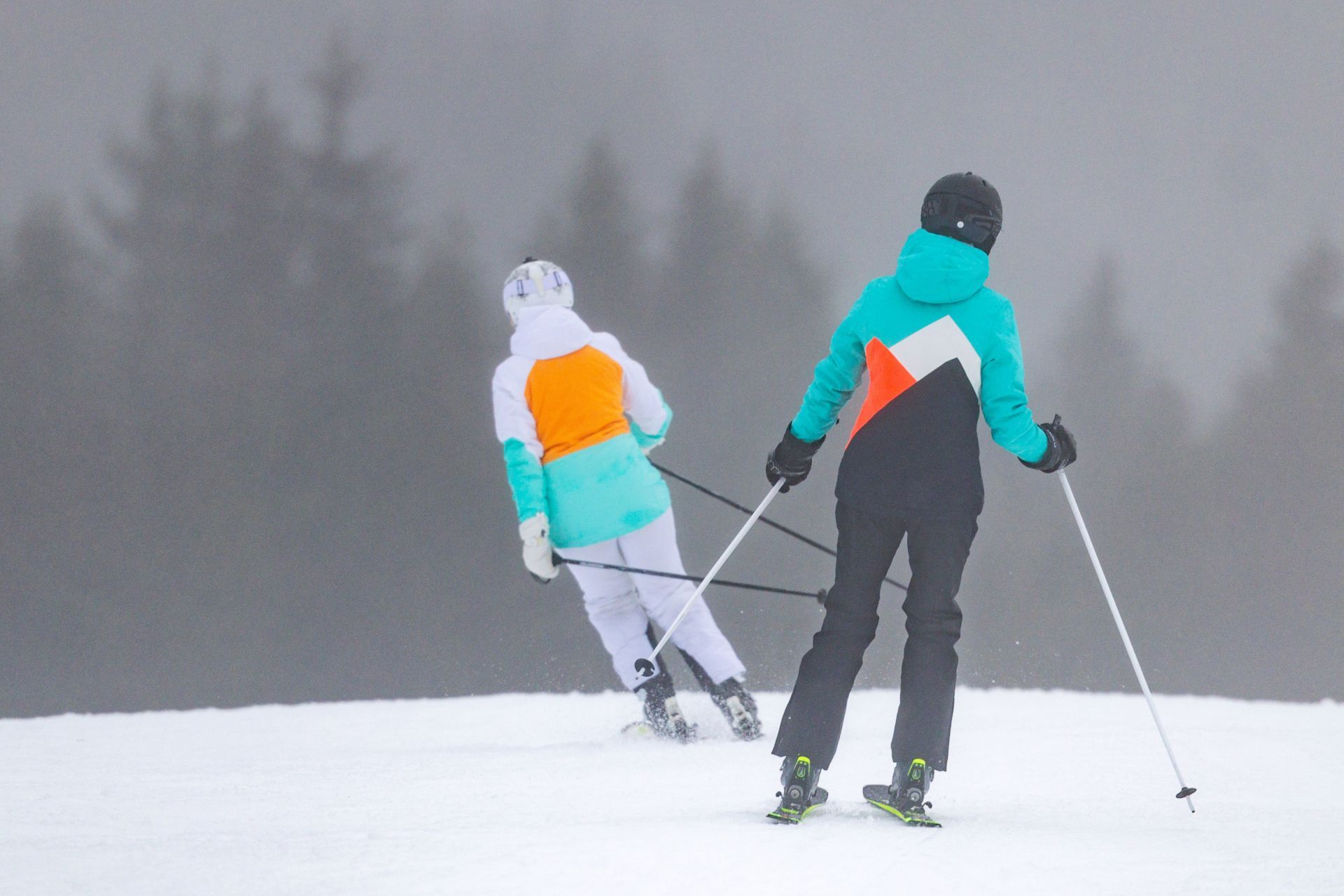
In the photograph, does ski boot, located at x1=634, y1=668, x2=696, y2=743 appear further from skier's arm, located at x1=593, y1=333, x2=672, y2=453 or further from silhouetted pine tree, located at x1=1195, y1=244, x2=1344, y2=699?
silhouetted pine tree, located at x1=1195, y1=244, x2=1344, y2=699

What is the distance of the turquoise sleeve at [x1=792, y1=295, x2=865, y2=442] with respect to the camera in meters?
2.41

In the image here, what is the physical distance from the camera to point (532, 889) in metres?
1.67

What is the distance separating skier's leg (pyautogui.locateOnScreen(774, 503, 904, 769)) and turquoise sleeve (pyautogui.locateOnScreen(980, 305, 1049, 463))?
0.88ft

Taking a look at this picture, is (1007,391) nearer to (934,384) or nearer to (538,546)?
(934,384)

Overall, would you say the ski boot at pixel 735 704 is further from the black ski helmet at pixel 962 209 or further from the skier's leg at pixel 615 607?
the black ski helmet at pixel 962 209

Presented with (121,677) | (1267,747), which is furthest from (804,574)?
(1267,747)

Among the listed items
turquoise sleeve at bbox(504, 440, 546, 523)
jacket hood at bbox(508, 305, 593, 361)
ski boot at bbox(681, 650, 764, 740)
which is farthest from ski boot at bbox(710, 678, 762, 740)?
jacket hood at bbox(508, 305, 593, 361)

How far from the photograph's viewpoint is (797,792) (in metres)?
2.22

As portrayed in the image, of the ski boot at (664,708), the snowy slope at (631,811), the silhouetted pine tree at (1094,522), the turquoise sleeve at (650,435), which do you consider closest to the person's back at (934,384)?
the snowy slope at (631,811)

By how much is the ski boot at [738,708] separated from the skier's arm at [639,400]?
763 mm

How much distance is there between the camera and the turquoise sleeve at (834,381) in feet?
7.91

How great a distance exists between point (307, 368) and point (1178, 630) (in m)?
8.06

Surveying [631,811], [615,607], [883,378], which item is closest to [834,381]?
[883,378]

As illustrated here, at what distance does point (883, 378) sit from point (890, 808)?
77 centimetres
